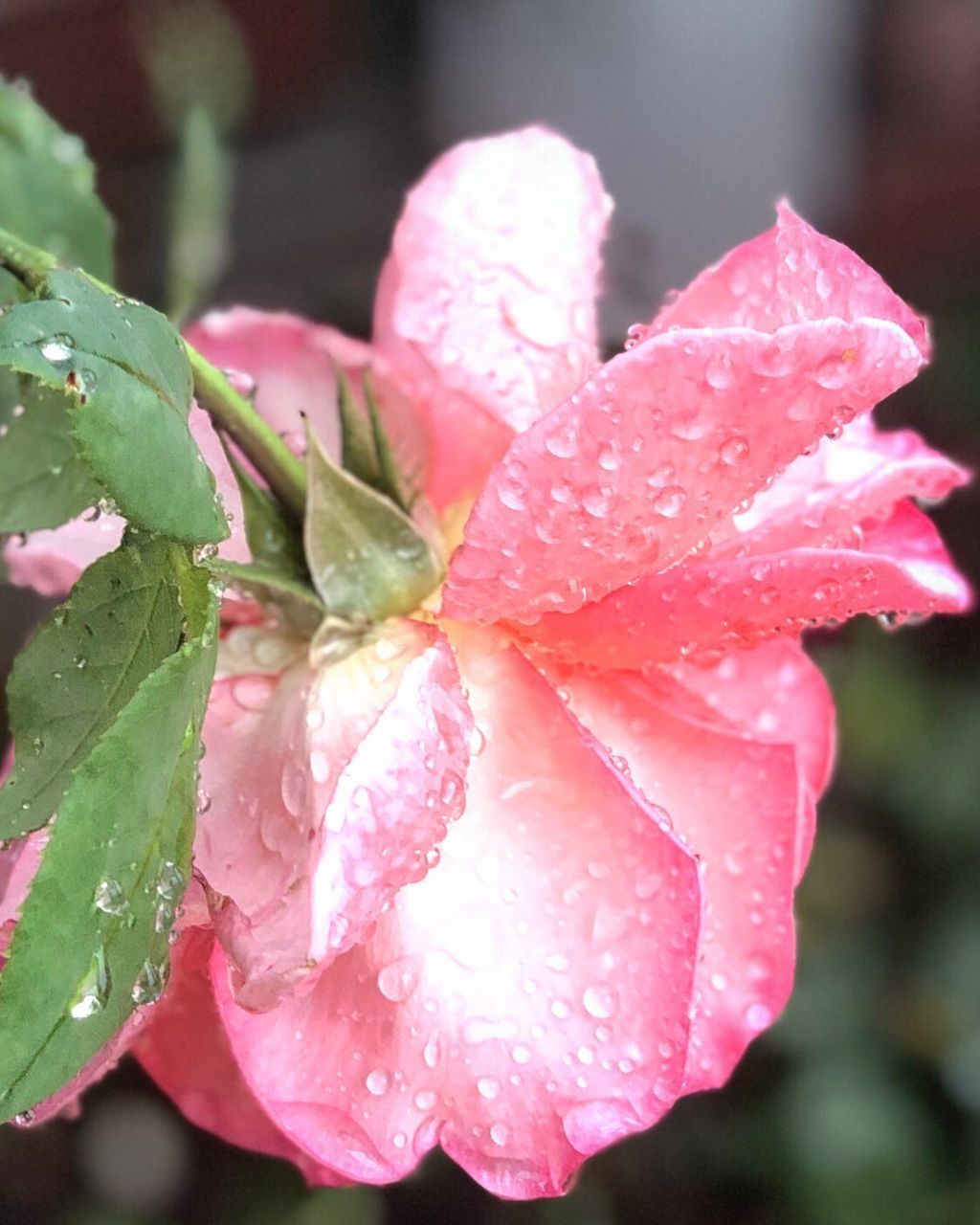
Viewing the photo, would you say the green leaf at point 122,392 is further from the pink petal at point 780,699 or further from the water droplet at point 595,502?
the pink petal at point 780,699

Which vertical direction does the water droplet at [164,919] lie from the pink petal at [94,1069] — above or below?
above

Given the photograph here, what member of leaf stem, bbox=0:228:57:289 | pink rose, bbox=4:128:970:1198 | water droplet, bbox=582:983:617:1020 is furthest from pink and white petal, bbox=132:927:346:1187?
leaf stem, bbox=0:228:57:289

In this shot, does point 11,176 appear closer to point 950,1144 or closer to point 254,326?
point 254,326

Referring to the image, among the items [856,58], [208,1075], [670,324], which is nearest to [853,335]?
[670,324]

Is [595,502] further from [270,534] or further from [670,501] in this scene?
[270,534]

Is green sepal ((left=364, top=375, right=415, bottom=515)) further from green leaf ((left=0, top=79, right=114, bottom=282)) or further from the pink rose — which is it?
green leaf ((left=0, top=79, right=114, bottom=282))

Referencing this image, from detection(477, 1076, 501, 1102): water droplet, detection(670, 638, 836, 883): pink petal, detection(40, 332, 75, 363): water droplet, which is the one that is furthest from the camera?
detection(670, 638, 836, 883): pink petal

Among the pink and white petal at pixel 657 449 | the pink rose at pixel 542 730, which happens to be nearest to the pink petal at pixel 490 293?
the pink rose at pixel 542 730
